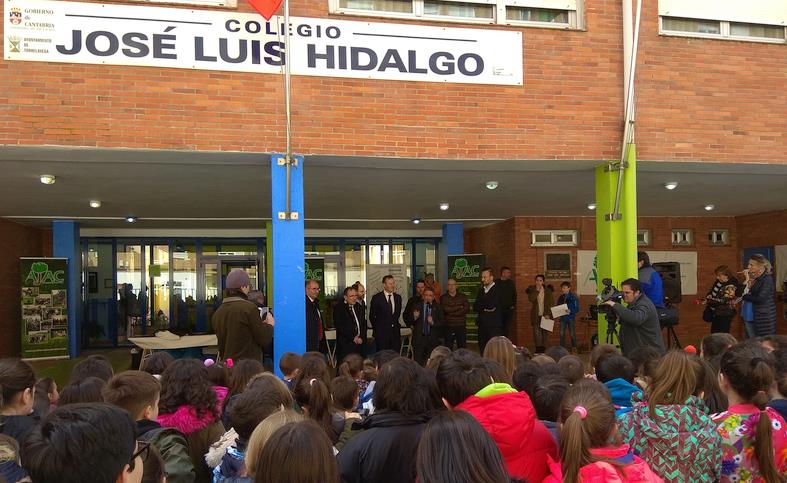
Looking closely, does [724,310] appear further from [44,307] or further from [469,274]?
[44,307]

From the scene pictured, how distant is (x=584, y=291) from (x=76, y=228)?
37.8ft

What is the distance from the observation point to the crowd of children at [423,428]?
5.40ft

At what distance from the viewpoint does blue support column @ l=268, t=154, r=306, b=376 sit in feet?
21.3

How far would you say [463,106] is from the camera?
686 centimetres

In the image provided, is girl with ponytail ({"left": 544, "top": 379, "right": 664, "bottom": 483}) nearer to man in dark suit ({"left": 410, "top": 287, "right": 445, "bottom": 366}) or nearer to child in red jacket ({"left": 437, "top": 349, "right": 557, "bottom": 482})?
child in red jacket ({"left": 437, "top": 349, "right": 557, "bottom": 482})

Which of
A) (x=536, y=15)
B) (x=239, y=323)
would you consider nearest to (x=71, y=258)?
(x=239, y=323)

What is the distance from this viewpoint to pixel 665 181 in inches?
365

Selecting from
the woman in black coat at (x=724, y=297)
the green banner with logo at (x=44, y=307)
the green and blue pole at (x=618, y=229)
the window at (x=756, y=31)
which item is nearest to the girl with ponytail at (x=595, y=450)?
the green and blue pole at (x=618, y=229)

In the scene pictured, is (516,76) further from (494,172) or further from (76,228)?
(76,228)

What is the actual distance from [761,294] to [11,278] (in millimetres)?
13683

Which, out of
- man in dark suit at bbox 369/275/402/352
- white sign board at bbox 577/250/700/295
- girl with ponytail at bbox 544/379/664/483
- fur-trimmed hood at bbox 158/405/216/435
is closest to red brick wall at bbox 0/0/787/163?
fur-trimmed hood at bbox 158/405/216/435

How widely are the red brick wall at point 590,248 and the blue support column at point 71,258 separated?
9687 millimetres

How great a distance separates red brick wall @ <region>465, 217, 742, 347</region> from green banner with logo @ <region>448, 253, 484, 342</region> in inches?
27.1

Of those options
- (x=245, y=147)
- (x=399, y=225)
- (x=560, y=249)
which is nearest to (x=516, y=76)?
(x=245, y=147)
